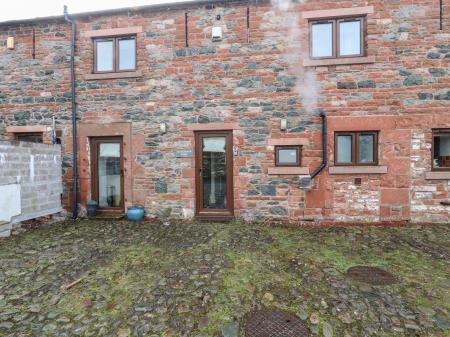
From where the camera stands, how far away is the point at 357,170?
650 cm

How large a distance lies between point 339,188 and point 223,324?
4815 mm

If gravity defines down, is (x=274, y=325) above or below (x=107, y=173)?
below

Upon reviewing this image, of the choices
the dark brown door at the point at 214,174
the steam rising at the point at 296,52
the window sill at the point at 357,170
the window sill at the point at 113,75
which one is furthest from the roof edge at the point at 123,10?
the window sill at the point at 357,170

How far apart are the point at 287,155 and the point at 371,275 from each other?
350 cm

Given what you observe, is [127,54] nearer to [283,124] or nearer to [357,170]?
[283,124]

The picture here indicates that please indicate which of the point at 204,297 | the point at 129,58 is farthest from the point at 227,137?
the point at 204,297

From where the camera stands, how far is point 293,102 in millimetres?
6777

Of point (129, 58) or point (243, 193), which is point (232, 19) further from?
point (243, 193)

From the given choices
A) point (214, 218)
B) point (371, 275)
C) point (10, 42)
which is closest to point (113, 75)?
point (10, 42)

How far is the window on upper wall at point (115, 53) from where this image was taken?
745 cm

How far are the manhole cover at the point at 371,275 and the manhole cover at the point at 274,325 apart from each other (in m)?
1.46

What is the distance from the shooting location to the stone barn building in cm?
643

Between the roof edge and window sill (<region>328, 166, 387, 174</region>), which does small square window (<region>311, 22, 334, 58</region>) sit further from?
window sill (<region>328, 166, 387, 174</region>)

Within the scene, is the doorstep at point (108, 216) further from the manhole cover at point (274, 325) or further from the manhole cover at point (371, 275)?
the manhole cover at point (371, 275)
